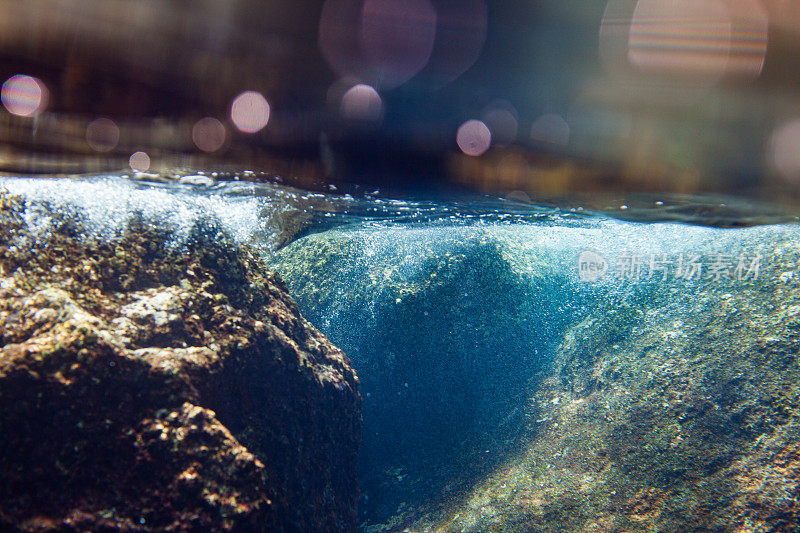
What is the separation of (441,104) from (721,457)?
7979 mm

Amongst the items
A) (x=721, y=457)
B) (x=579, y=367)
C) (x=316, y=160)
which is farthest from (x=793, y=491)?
(x=316, y=160)

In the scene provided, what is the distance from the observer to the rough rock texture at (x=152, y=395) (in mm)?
3678

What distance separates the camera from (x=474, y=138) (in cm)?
469

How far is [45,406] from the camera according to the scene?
150 inches

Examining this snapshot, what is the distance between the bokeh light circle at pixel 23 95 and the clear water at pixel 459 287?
8.13 ft

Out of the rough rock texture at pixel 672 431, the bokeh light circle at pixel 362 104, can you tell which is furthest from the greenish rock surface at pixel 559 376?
the bokeh light circle at pixel 362 104

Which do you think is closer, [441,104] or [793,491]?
[441,104]

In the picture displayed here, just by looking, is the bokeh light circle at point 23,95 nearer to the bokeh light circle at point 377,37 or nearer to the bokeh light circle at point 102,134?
the bokeh light circle at point 102,134

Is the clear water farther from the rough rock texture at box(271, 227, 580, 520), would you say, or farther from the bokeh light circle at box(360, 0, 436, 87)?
the bokeh light circle at box(360, 0, 436, 87)

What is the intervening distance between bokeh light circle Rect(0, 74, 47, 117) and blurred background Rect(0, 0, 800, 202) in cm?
3

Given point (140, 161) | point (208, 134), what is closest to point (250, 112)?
point (208, 134)

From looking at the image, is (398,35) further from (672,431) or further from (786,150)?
(672,431)

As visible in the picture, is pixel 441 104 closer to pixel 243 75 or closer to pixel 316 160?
pixel 243 75

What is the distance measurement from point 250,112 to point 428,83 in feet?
7.07
